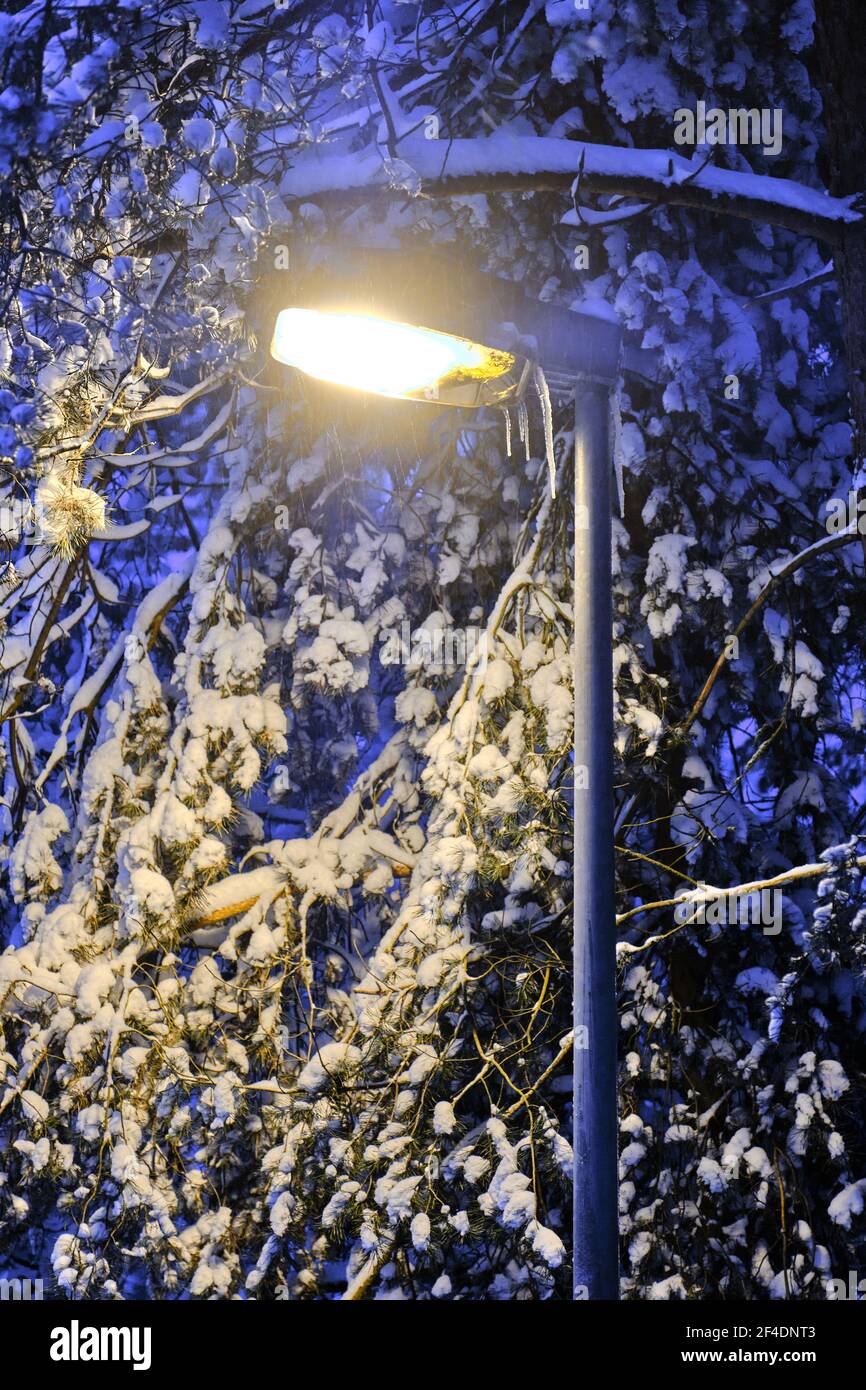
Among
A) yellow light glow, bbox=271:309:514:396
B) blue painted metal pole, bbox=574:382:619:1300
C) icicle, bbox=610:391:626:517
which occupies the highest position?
icicle, bbox=610:391:626:517

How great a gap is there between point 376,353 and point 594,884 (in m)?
1.53

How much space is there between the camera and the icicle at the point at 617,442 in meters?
4.16

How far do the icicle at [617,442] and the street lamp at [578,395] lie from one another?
0.28 meters

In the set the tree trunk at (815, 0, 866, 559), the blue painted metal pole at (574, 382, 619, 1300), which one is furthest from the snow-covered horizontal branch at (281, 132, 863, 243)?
the blue painted metal pole at (574, 382, 619, 1300)

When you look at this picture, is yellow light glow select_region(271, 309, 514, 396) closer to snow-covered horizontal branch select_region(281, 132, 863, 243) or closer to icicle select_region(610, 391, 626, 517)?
icicle select_region(610, 391, 626, 517)

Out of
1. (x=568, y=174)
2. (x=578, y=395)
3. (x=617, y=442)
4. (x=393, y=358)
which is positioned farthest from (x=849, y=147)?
(x=393, y=358)

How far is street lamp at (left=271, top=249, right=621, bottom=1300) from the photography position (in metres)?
3.39

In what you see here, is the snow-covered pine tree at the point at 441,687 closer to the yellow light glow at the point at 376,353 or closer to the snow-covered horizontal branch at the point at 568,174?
the snow-covered horizontal branch at the point at 568,174

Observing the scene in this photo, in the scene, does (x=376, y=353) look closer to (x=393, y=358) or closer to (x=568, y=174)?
(x=393, y=358)

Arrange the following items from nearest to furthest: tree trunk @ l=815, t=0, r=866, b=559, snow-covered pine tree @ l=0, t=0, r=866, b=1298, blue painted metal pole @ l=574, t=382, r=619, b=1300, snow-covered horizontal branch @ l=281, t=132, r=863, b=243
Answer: blue painted metal pole @ l=574, t=382, r=619, b=1300 → tree trunk @ l=815, t=0, r=866, b=559 → snow-covered horizontal branch @ l=281, t=132, r=863, b=243 → snow-covered pine tree @ l=0, t=0, r=866, b=1298

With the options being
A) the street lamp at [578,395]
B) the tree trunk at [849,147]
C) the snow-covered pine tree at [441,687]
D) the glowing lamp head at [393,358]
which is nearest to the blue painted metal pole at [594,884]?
the street lamp at [578,395]

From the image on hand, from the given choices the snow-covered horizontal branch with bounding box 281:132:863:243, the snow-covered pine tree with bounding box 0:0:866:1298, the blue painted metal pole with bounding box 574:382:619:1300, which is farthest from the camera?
the snow-covered pine tree with bounding box 0:0:866:1298

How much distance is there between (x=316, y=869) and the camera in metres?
6.82
